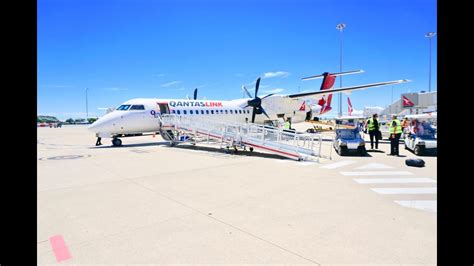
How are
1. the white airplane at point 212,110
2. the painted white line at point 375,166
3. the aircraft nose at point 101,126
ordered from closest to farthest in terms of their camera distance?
the painted white line at point 375,166
the aircraft nose at point 101,126
the white airplane at point 212,110

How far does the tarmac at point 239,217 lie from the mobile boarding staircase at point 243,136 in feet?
10.0

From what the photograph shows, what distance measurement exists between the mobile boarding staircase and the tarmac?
305cm

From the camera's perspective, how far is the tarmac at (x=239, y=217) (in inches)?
133

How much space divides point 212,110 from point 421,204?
1696cm

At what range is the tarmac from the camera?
3.38 metres

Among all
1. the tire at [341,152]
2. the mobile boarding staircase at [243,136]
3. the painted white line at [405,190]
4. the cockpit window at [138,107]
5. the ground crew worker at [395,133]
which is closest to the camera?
the painted white line at [405,190]

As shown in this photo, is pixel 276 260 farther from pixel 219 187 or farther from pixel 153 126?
pixel 153 126

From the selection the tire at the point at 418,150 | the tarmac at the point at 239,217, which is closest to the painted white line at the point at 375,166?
the tarmac at the point at 239,217

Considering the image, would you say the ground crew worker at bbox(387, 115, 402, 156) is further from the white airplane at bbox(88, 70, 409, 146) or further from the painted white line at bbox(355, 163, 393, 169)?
the white airplane at bbox(88, 70, 409, 146)

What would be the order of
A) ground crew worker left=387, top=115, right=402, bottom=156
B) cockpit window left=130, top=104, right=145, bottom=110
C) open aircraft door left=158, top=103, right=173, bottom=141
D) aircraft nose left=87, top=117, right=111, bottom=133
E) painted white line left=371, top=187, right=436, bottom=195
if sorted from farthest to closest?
1. open aircraft door left=158, top=103, right=173, bottom=141
2. cockpit window left=130, top=104, right=145, bottom=110
3. aircraft nose left=87, top=117, right=111, bottom=133
4. ground crew worker left=387, top=115, right=402, bottom=156
5. painted white line left=371, top=187, right=436, bottom=195

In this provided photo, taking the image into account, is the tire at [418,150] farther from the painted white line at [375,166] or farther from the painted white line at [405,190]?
the painted white line at [405,190]

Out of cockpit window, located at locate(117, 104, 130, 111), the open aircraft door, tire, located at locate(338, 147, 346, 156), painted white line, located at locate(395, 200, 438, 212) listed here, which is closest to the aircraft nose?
cockpit window, located at locate(117, 104, 130, 111)
